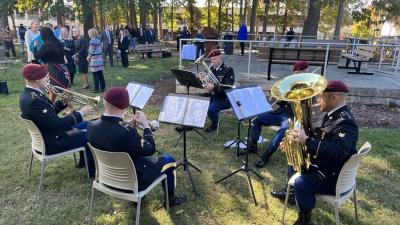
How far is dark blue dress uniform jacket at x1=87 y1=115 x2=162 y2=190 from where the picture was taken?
121 inches

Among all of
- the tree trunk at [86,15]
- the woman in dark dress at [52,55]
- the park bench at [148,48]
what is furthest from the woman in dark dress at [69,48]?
the park bench at [148,48]

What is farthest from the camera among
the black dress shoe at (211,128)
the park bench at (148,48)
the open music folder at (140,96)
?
the park bench at (148,48)

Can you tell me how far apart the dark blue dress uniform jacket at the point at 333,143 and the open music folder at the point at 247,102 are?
1.15 m

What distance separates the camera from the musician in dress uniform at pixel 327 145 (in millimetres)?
3088

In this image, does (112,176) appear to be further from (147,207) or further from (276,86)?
(276,86)

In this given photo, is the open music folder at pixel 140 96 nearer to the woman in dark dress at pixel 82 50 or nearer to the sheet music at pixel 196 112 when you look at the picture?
the sheet music at pixel 196 112

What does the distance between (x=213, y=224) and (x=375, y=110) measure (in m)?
5.84

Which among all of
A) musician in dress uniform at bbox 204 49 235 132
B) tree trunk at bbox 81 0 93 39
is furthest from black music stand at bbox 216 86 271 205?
tree trunk at bbox 81 0 93 39

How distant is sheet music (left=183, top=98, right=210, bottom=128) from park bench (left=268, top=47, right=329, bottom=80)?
474cm

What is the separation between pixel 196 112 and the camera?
4109 mm

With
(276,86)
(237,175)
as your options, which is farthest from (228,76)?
(276,86)

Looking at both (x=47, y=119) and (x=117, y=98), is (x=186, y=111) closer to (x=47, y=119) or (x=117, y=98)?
(x=117, y=98)

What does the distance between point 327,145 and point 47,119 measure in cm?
322

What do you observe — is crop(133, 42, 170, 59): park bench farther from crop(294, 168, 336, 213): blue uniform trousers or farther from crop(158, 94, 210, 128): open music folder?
crop(294, 168, 336, 213): blue uniform trousers
